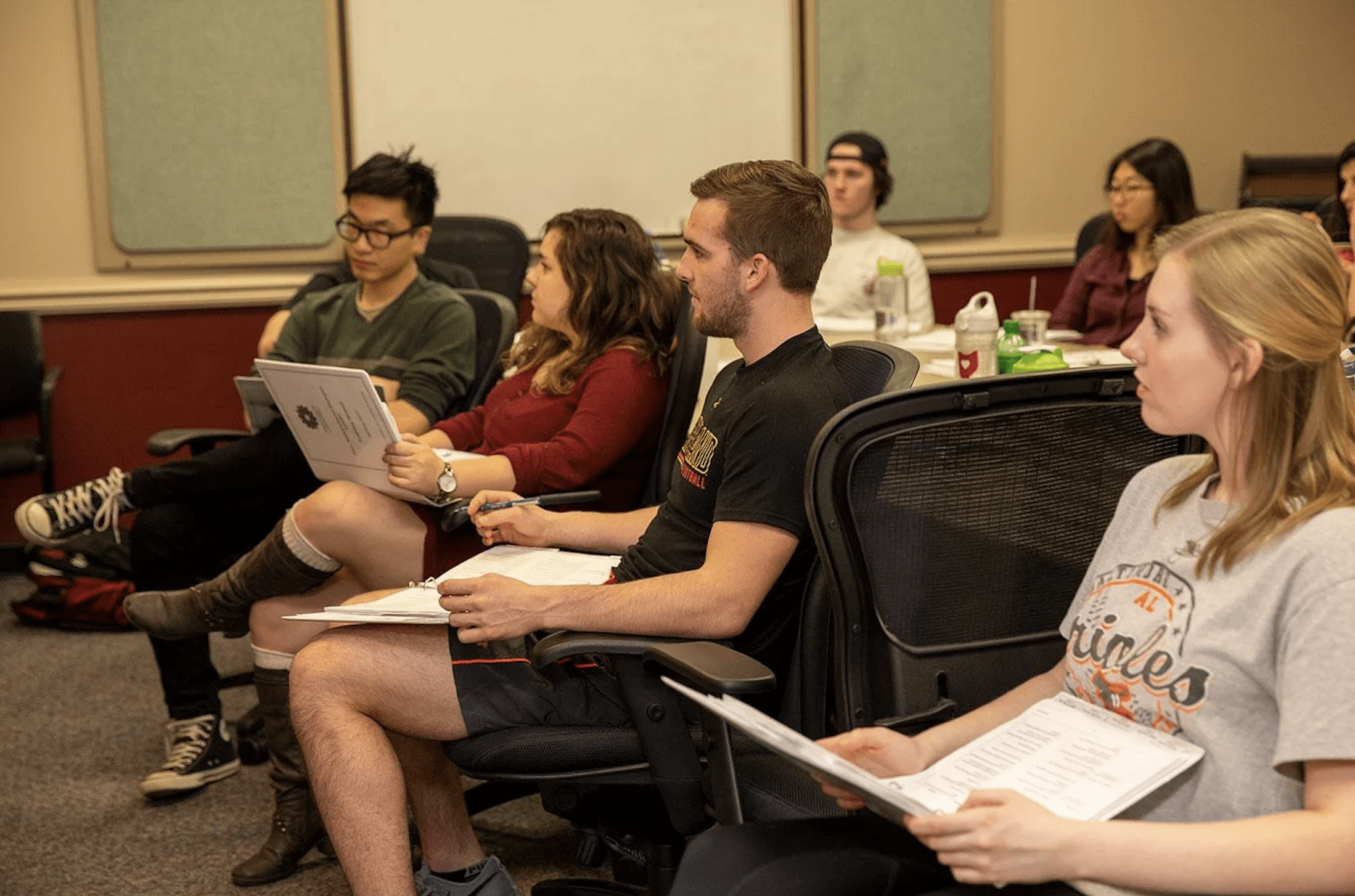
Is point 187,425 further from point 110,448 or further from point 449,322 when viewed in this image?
point 449,322

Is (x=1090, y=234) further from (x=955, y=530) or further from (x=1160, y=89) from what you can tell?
(x=955, y=530)

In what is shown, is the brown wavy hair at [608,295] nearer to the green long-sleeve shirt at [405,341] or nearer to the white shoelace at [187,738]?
the green long-sleeve shirt at [405,341]

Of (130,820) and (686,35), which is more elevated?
(686,35)

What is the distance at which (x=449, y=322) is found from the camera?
3107mm

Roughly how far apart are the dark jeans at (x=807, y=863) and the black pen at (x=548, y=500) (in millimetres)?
1019

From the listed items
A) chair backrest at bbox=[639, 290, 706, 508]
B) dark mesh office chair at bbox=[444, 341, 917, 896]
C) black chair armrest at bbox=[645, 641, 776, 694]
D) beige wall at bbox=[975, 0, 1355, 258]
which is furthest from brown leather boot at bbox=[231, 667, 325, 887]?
beige wall at bbox=[975, 0, 1355, 258]

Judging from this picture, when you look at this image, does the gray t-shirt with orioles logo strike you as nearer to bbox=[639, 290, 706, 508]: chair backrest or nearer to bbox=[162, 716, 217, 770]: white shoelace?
bbox=[639, 290, 706, 508]: chair backrest

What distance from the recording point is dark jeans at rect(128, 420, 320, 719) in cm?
294

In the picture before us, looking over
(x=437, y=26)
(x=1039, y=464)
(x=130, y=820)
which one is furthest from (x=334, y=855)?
(x=437, y=26)

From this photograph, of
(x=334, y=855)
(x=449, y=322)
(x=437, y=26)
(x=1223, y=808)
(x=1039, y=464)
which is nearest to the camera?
(x=1223, y=808)

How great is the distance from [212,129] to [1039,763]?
154 inches

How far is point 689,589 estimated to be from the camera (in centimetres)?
177

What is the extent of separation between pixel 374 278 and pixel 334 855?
4.23 ft

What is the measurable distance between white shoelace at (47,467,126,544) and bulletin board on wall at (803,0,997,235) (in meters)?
2.72
